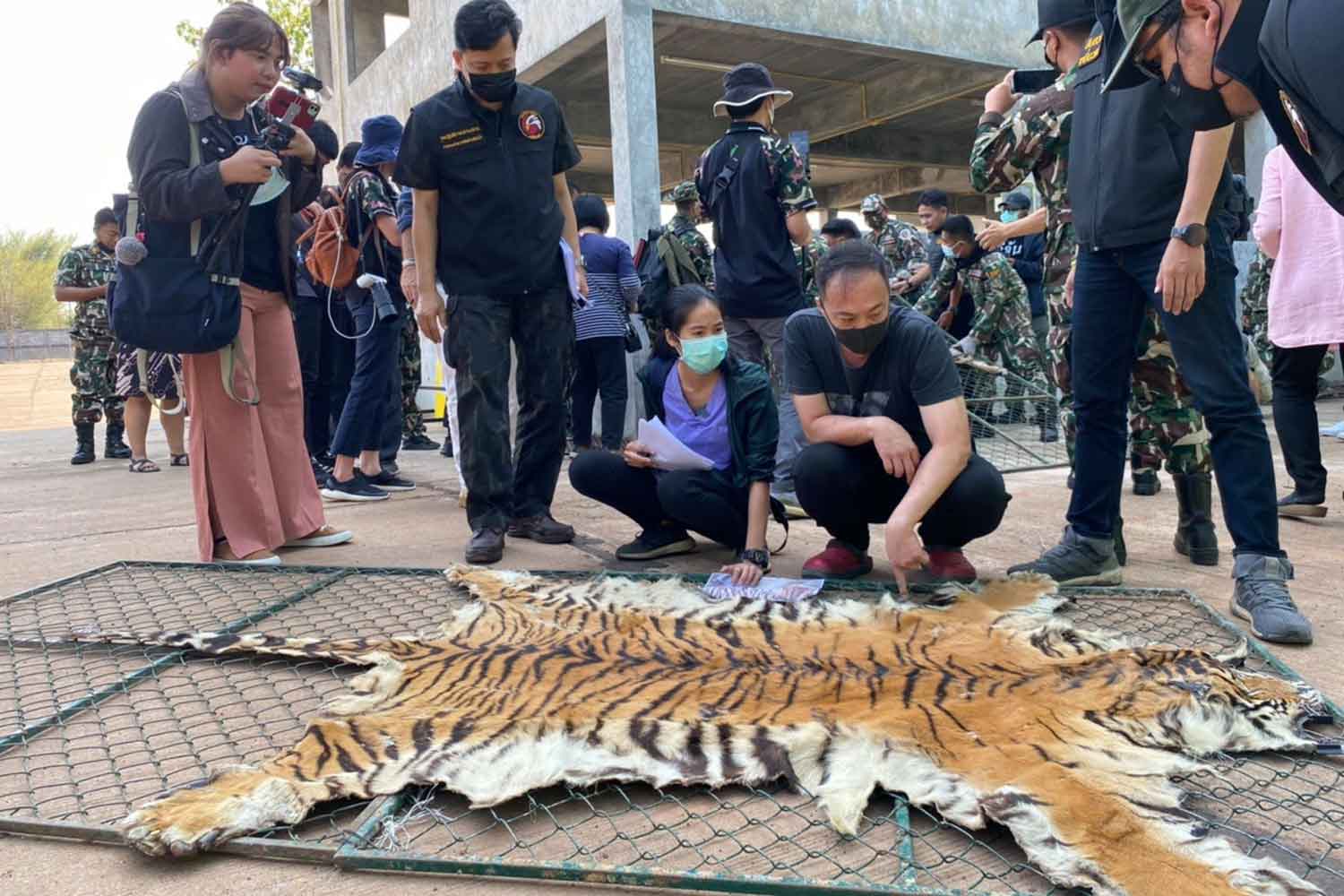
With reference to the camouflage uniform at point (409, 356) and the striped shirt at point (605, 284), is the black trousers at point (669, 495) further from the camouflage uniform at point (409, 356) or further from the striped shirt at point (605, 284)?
the striped shirt at point (605, 284)

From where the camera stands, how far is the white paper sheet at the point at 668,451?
2.99 m

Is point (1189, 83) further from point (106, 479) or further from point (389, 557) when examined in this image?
point (106, 479)

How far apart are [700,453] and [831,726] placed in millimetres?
1532

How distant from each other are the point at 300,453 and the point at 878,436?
214 cm

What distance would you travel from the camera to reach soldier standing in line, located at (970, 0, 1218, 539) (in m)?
2.84

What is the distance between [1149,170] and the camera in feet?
8.09

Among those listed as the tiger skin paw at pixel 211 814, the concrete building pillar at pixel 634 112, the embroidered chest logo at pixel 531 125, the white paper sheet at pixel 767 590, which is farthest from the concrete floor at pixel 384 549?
the concrete building pillar at pixel 634 112

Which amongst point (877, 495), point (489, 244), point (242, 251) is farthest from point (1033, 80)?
point (242, 251)

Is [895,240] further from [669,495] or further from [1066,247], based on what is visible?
[669,495]

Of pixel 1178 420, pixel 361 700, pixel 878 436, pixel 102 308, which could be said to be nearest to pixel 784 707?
pixel 361 700

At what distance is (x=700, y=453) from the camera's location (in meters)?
3.07

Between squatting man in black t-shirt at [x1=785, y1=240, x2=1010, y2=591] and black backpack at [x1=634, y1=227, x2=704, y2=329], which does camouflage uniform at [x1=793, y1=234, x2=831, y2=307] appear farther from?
squatting man in black t-shirt at [x1=785, y1=240, x2=1010, y2=591]

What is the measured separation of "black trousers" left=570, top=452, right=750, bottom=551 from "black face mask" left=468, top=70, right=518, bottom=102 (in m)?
1.25

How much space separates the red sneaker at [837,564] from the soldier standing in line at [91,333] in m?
5.72
